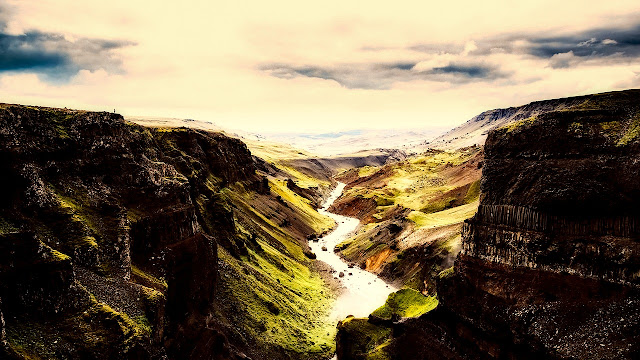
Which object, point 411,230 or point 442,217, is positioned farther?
point 442,217

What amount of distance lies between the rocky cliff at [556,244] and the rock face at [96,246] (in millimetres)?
24261

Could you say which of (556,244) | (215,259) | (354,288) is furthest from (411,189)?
(556,244)

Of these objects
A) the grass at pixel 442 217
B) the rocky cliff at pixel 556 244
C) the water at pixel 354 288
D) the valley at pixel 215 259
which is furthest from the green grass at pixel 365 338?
the grass at pixel 442 217

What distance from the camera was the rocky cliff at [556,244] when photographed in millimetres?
24531

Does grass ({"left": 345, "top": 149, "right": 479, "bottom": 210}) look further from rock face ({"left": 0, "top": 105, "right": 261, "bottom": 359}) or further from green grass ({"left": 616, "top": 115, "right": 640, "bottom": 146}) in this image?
green grass ({"left": 616, "top": 115, "right": 640, "bottom": 146})

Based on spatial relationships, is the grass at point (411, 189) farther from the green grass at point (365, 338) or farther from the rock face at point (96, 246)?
the rock face at point (96, 246)

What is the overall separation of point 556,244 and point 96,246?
3134 centimetres

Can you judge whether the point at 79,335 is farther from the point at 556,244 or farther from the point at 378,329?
the point at 378,329

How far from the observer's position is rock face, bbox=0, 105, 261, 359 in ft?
72.3

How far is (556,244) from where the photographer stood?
1089 inches

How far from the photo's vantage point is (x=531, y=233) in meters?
29.2

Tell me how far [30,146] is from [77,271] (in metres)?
9.14

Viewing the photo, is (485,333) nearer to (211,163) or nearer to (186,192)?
(186,192)

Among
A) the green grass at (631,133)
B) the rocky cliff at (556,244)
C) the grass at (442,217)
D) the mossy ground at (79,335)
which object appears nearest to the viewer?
the mossy ground at (79,335)
